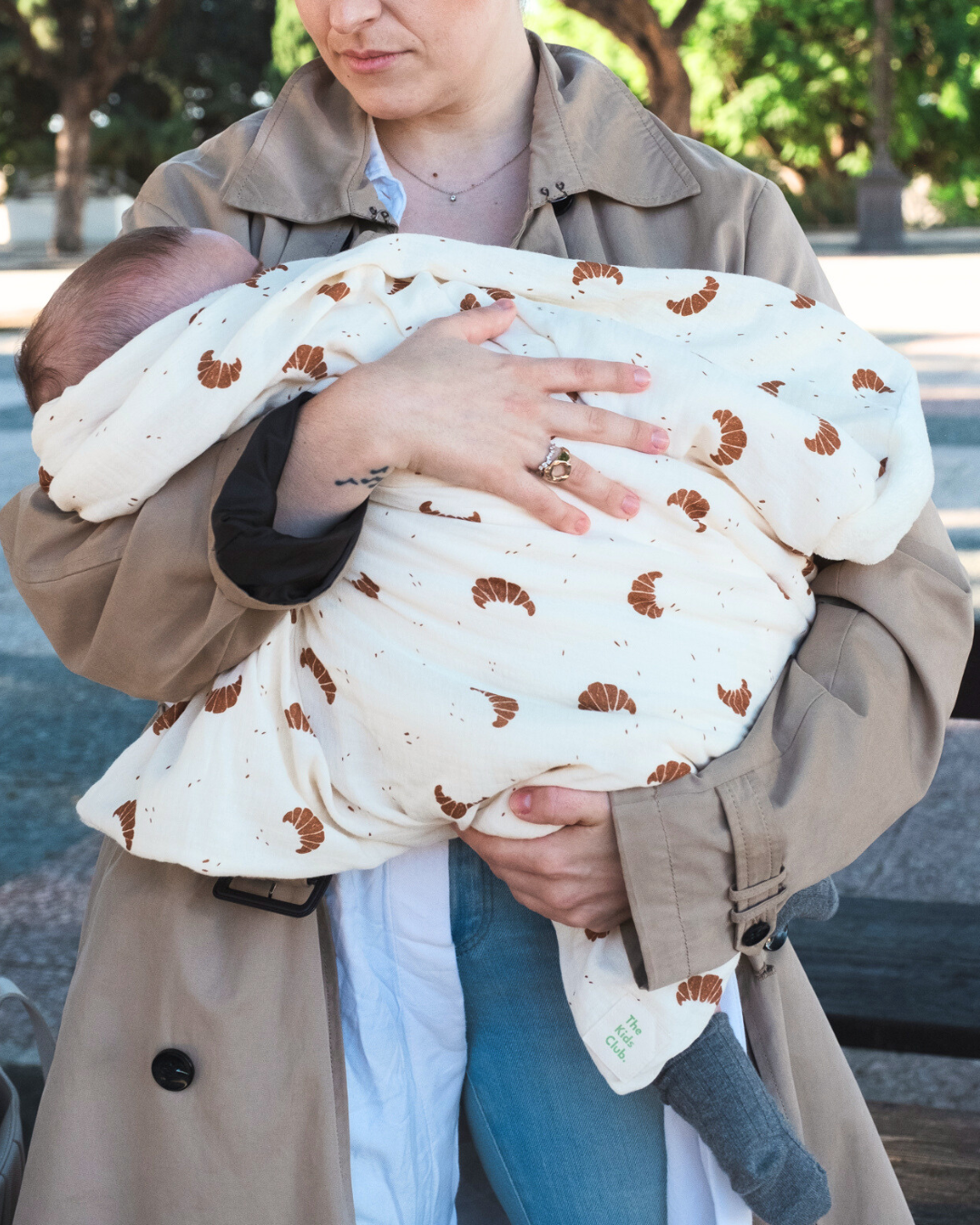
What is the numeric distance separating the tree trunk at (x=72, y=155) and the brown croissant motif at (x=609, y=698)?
26724mm

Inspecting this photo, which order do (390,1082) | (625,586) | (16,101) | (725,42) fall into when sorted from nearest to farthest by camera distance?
(625,586)
(390,1082)
(725,42)
(16,101)

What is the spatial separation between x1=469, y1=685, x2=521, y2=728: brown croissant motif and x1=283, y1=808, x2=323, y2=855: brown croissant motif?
25 cm

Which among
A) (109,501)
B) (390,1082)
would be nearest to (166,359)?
(109,501)

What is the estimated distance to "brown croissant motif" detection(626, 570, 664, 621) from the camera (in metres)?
1.43

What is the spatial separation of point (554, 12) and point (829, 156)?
295 inches

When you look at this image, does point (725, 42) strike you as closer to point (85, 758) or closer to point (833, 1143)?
point (85, 758)

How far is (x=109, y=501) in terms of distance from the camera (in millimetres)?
1456

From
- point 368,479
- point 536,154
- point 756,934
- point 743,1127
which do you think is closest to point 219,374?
point 368,479

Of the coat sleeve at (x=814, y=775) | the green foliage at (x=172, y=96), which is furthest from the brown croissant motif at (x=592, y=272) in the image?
the green foliage at (x=172, y=96)

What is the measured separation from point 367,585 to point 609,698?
0.99ft

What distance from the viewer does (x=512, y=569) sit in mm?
1423

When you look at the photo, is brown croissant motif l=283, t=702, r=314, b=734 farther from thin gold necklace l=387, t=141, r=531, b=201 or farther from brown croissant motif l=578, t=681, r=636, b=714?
thin gold necklace l=387, t=141, r=531, b=201

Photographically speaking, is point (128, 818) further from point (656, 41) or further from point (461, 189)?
point (656, 41)

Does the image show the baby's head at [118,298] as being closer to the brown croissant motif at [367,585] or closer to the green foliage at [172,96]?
the brown croissant motif at [367,585]
